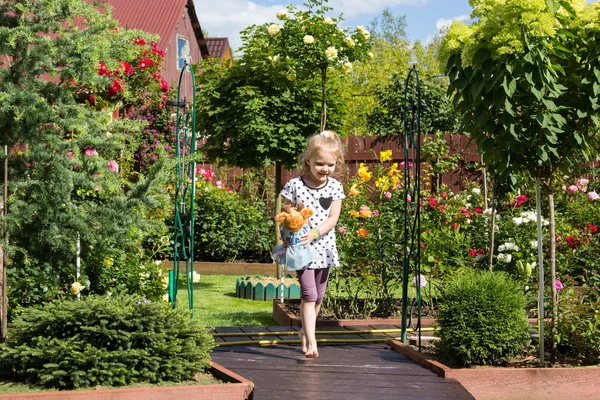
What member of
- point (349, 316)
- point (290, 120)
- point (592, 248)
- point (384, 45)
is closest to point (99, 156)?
point (349, 316)

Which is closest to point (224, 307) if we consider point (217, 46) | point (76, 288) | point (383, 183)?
point (383, 183)

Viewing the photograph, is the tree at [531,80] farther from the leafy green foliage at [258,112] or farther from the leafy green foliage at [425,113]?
the leafy green foliage at [425,113]

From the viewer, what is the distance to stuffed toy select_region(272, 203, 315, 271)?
16.3 ft

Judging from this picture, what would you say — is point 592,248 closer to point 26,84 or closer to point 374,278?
point 374,278

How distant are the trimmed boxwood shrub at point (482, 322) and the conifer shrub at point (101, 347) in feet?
4.82

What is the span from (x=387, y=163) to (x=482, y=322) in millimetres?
9212

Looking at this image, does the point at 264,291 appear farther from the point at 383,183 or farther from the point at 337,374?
the point at 337,374

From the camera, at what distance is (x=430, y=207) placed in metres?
8.70

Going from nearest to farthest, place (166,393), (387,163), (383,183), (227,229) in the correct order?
(166,393), (383,183), (227,229), (387,163)

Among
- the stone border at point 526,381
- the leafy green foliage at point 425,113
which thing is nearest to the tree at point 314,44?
the stone border at point 526,381

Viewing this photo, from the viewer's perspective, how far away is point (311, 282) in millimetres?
5086

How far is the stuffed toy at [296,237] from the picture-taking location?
4.96 metres

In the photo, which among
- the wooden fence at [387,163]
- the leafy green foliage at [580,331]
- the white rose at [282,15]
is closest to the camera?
the leafy green foliage at [580,331]

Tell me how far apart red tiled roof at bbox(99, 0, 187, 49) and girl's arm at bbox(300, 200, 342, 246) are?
66.6 ft
